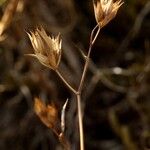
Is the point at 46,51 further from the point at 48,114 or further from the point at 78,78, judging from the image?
the point at 78,78

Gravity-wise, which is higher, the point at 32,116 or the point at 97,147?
the point at 32,116

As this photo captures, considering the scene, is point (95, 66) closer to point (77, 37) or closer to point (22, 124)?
point (77, 37)

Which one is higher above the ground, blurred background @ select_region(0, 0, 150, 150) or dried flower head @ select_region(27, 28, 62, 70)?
dried flower head @ select_region(27, 28, 62, 70)

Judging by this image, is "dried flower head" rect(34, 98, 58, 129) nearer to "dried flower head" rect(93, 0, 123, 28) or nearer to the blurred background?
"dried flower head" rect(93, 0, 123, 28)

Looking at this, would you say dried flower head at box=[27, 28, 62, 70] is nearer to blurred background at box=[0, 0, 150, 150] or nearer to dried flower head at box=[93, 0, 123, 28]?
dried flower head at box=[93, 0, 123, 28]

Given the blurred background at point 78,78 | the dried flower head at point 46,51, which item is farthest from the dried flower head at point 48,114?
the blurred background at point 78,78

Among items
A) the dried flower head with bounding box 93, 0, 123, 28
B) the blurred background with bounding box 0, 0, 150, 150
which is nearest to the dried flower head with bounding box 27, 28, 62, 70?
the dried flower head with bounding box 93, 0, 123, 28

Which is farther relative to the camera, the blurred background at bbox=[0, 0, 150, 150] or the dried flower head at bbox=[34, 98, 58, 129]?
the blurred background at bbox=[0, 0, 150, 150]

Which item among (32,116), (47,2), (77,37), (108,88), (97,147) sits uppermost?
(47,2)

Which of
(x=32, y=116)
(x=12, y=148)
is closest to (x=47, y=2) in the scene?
(x=32, y=116)
